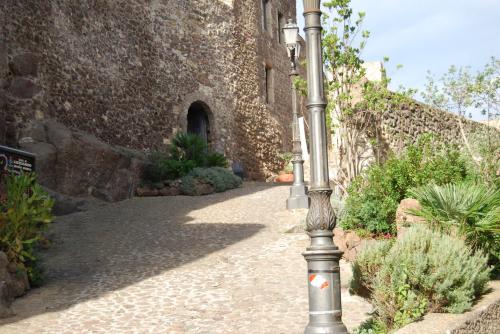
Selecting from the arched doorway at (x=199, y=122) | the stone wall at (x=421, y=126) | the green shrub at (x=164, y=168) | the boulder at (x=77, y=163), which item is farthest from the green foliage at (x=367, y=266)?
the arched doorway at (x=199, y=122)

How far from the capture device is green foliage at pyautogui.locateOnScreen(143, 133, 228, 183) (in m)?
15.9

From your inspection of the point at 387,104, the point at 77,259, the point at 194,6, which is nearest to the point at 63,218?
the point at 77,259

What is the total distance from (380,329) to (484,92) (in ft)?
41.1

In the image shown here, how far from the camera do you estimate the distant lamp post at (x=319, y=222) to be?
4871 millimetres

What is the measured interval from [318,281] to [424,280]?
1500 mm

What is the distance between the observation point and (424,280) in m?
5.84

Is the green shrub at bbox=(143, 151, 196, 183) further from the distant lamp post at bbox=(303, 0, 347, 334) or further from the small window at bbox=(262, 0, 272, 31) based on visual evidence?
the distant lamp post at bbox=(303, 0, 347, 334)

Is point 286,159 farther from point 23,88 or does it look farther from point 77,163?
point 23,88

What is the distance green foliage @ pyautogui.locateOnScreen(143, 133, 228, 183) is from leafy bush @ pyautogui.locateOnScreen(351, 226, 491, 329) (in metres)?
10.4

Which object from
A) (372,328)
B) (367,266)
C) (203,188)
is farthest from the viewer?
(203,188)

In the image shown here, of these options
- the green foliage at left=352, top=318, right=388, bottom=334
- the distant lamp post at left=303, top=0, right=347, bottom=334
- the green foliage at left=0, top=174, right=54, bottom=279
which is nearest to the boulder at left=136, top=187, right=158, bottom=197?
the green foliage at left=0, top=174, right=54, bottom=279

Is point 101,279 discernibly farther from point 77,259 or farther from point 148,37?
point 148,37

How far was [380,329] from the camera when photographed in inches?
232

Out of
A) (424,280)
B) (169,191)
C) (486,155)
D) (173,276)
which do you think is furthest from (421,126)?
(424,280)
